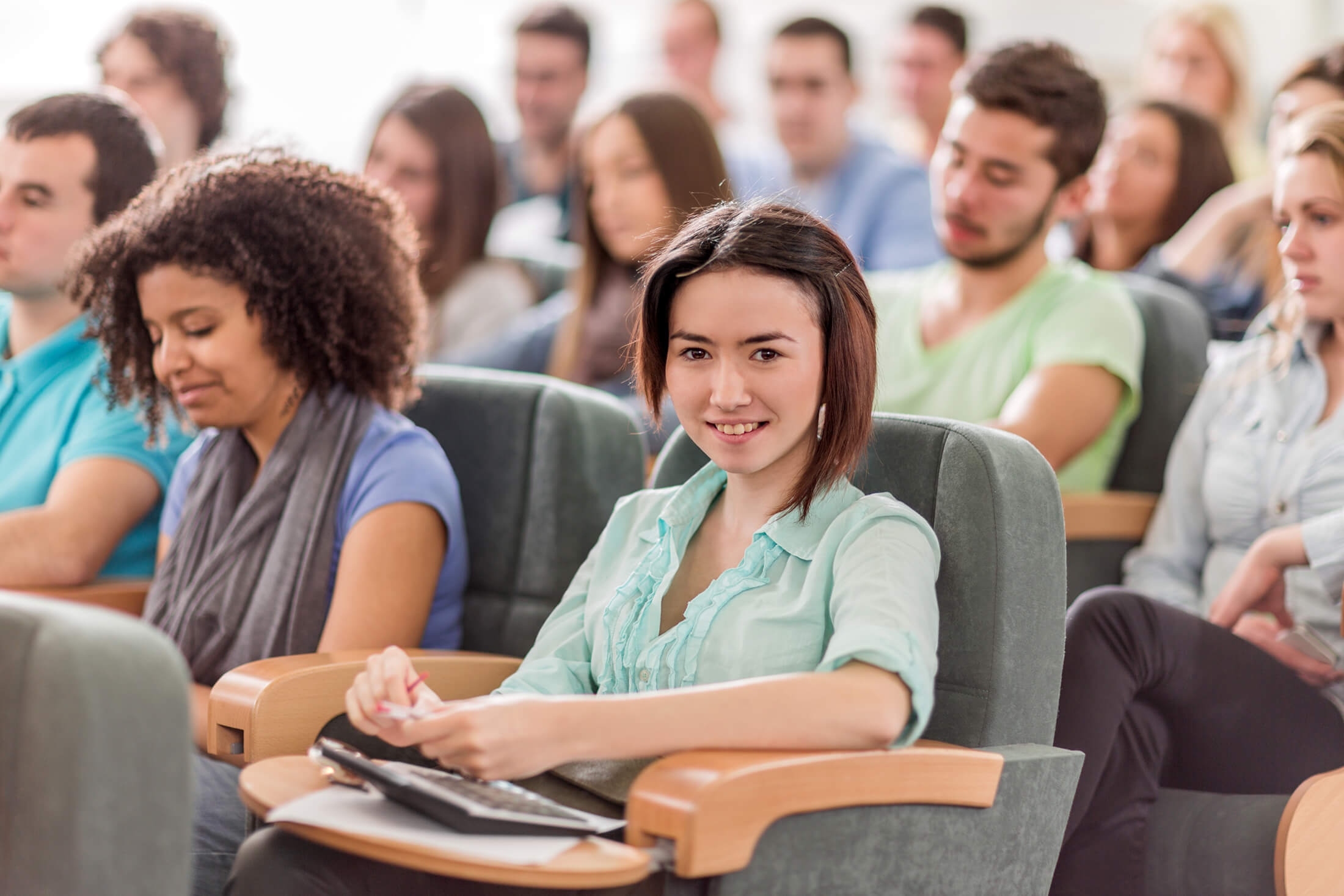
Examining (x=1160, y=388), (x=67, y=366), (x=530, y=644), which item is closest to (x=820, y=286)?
(x=530, y=644)

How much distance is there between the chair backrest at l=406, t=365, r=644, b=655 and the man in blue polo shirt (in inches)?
20.1

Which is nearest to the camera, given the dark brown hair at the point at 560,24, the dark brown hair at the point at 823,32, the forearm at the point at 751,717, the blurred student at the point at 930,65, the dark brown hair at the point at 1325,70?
the forearm at the point at 751,717

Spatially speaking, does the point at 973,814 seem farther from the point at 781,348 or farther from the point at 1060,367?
the point at 1060,367

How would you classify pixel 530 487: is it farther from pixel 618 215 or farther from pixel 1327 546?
pixel 618 215

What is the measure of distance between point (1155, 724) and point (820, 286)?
715mm

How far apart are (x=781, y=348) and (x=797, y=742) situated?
1.30ft

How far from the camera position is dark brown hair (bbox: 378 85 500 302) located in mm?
3035

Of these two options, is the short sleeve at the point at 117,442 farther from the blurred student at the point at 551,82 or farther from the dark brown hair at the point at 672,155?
the blurred student at the point at 551,82

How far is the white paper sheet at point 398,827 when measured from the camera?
108cm

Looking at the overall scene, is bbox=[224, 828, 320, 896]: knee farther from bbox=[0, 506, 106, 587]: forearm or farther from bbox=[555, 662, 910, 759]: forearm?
bbox=[0, 506, 106, 587]: forearm

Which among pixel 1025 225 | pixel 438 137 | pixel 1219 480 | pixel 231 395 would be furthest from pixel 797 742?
pixel 438 137

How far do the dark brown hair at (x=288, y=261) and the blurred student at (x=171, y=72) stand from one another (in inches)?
54.2

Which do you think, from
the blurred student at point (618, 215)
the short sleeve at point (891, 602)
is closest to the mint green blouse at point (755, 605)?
the short sleeve at point (891, 602)

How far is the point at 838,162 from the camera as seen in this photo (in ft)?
12.4
